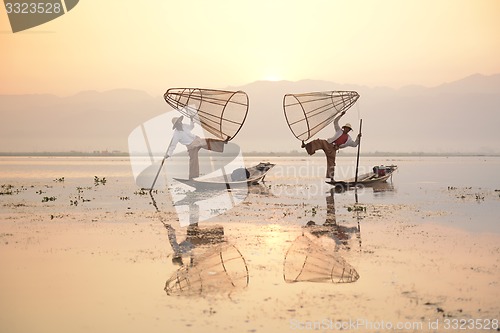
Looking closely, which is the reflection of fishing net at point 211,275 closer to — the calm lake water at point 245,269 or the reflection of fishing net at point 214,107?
the calm lake water at point 245,269

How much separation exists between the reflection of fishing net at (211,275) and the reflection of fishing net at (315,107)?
14758 millimetres

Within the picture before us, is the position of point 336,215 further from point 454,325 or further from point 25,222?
point 454,325

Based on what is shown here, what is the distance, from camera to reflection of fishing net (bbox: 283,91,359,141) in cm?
2605

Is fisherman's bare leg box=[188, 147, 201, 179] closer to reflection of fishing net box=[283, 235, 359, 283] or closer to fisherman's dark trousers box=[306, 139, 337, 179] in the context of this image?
fisherman's dark trousers box=[306, 139, 337, 179]

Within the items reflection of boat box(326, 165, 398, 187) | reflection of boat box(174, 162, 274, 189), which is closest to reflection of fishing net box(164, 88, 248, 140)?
reflection of boat box(174, 162, 274, 189)

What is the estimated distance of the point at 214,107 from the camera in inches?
990

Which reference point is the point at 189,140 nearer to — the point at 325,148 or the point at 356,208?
the point at 325,148

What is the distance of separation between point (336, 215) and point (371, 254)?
6189 millimetres

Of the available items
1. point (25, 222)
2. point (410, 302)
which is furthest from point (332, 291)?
point (25, 222)

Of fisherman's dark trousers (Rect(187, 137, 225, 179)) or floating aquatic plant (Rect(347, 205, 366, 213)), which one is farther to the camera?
fisherman's dark trousers (Rect(187, 137, 225, 179))

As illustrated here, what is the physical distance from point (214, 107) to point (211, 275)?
15618 mm

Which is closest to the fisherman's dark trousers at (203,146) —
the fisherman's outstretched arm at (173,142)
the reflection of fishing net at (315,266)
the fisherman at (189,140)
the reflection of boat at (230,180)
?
the fisherman at (189,140)

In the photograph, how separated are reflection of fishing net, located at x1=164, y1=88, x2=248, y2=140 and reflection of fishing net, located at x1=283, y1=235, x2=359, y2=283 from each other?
1279 centimetres

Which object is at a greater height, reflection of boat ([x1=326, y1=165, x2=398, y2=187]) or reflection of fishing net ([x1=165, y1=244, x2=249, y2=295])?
reflection of fishing net ([x1=165, y1=244, x2=249, y2=295])
